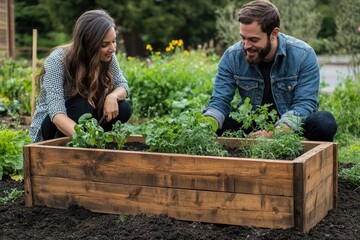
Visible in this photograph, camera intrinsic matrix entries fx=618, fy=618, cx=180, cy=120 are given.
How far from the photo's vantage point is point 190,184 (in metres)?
3.22

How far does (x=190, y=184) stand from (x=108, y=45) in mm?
1387

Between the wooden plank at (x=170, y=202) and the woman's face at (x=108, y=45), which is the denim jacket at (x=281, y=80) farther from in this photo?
the wooden plank at (x=170, y=202)

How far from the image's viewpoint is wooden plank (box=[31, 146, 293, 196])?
304 cm

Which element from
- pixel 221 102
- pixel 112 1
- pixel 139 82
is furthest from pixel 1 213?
pixel 112 1

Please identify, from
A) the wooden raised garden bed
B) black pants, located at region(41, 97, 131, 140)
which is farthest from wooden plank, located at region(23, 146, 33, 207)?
black pants, located at region(41, 97, 131, 140)

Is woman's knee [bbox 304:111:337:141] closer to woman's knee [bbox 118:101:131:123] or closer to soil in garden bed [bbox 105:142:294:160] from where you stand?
soil in garden bed [bbox 105:142:294:160]

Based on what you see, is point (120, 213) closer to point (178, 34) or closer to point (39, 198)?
point (39, 198)

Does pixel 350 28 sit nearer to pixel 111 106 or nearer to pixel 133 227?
pixel 111 106

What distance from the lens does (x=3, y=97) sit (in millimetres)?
7410

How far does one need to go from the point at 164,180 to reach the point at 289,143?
2.33 ft

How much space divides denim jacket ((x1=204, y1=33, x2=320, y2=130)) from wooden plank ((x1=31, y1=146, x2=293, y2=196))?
0.90 m

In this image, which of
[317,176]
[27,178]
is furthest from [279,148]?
[27,178]

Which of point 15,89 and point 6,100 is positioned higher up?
point 15,89

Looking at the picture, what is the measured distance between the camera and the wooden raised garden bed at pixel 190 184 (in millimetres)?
3031
